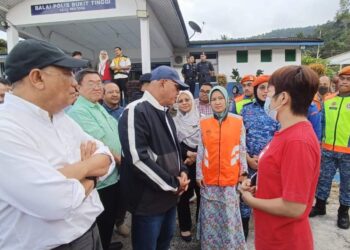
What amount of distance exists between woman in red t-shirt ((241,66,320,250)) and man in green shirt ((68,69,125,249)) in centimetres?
149

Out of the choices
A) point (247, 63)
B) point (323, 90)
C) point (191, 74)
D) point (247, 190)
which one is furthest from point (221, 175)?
point (247, 63)

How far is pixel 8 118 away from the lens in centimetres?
113

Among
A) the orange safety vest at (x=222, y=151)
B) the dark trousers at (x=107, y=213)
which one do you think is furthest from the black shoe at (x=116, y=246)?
the orange safety vest at (x=222, y=151)

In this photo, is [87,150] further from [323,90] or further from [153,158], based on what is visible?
[323,90]

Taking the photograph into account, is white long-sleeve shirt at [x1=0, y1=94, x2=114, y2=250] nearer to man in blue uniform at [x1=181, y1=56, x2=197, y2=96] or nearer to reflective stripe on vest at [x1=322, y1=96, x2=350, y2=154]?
reflective stripe on vest at [x1=322, y1=96, x2=350, y2=154]

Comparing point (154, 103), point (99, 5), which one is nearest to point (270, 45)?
point (99, 5)

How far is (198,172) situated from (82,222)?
1825mm

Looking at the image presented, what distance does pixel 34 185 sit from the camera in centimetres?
106

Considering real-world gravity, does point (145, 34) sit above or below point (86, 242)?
above

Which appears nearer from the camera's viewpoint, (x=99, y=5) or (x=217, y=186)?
(x=217, y=186)

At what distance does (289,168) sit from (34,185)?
1.18 m

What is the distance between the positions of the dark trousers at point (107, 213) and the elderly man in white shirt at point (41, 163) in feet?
4.08

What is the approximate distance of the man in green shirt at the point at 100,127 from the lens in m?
2.53

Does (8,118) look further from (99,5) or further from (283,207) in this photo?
(99,5)
